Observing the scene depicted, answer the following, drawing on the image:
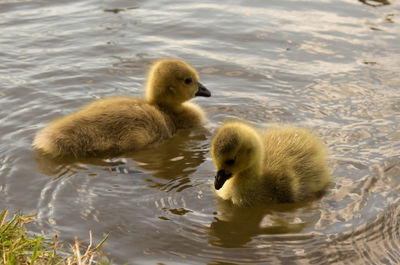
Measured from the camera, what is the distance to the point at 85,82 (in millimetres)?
6164

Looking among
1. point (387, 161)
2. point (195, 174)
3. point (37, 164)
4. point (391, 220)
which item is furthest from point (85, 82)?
point (391, 220)

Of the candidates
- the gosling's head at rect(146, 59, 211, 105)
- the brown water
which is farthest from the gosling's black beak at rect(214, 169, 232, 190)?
the gosling's head at rect(146, 59, 211, 105)

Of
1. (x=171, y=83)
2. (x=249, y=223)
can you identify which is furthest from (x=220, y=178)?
(x=171, y=83)

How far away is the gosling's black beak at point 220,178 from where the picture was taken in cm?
401

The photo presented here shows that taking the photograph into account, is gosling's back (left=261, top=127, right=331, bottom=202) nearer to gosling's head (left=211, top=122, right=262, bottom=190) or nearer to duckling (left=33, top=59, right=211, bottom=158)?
gosling's head (left=211, top=122, right=262, bottom=190)

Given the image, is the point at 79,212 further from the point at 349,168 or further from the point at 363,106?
the point at 363,106

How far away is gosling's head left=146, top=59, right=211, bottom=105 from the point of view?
5387 mm

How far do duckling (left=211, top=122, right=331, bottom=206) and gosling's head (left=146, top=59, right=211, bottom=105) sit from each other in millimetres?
1277

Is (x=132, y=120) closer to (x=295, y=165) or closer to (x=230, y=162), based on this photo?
(x=230, y=162)

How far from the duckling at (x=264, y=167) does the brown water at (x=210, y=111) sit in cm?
10

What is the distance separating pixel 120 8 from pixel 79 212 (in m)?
4.88

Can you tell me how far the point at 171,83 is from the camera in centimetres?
540

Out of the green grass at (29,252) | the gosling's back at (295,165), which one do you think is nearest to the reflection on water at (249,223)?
the gosling's back at (295,165)

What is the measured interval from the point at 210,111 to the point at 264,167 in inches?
64.5
